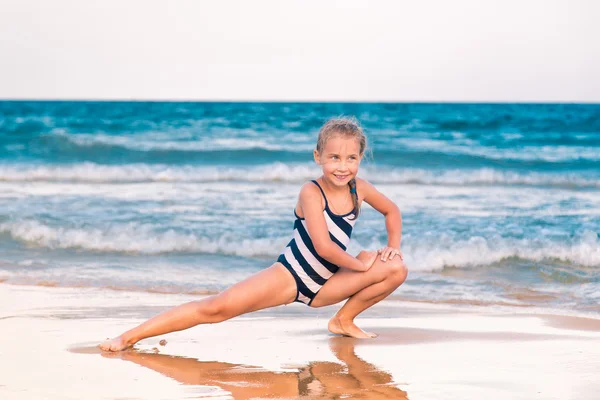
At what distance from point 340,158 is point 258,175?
11.0m

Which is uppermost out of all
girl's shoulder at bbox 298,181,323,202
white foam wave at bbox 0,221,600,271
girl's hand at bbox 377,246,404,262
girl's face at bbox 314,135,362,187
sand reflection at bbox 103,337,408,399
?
girl's face at bbox 314,135,362,187

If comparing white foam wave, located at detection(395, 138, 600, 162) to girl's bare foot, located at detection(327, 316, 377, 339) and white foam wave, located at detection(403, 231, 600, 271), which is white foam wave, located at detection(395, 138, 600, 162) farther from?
girl's bare foot, located at detection(327, 316, 377, 339)

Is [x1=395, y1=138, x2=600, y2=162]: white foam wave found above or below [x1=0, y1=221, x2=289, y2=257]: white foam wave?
above

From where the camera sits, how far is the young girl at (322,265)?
4324 millimetres

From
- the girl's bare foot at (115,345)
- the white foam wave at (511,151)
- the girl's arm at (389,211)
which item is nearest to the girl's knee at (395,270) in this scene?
the girl's arm at (389,211)

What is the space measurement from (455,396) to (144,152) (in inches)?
604

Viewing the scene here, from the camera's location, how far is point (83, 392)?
3537 mm

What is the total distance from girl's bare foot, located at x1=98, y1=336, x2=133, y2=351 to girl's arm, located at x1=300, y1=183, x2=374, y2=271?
1.15 meters

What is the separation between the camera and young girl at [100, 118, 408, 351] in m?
4.32

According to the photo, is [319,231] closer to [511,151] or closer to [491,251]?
A: [491,251]

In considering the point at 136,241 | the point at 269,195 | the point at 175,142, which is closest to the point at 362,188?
the point at 136,241

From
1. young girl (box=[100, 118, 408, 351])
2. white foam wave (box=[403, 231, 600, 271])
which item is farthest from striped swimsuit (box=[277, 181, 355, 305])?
white foam wave (box=[403, 231, 600, 271])

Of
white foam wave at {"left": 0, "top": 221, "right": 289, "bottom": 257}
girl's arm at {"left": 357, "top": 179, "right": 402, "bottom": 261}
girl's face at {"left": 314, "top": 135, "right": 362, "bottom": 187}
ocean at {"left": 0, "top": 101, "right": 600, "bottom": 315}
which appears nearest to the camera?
girl's face at {"left": 314, "top": 135, "right": 362, "bottom": 187}

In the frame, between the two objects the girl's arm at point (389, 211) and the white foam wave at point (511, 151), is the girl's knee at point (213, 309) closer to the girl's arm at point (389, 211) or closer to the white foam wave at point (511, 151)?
the girl's arm at point (389, 211)
